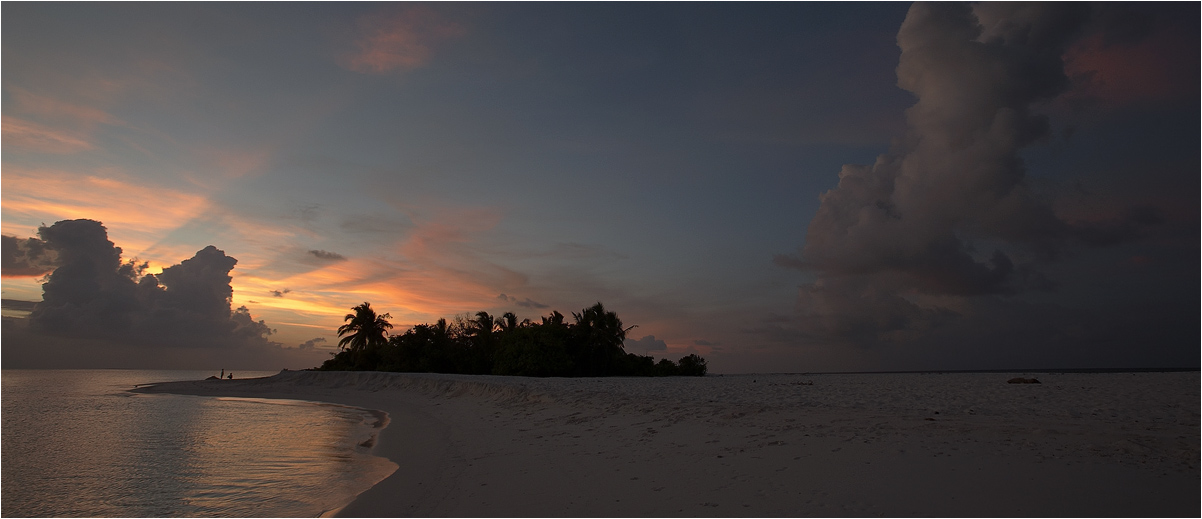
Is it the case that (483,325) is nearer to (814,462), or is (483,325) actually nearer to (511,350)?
(511,350)

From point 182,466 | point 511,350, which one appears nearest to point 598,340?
point 511,350

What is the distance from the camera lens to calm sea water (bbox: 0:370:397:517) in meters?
7.58

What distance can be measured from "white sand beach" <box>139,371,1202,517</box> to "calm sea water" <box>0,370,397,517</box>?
1081 mm

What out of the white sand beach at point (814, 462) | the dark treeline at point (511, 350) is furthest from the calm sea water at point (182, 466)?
the dark treeline at point (511, 350)

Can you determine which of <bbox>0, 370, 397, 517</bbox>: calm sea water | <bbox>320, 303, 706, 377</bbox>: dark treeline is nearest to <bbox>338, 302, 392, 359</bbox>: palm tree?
<bbox>320, 303, 706, 377</bbox>: dark treeline

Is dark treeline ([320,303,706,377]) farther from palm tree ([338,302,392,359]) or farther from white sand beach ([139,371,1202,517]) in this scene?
white sand beach ([139,371,1202,517])

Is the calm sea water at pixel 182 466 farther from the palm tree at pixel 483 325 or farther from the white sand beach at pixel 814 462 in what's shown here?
the palm tree at pixel 483 325

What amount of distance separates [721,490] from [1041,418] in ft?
22.1

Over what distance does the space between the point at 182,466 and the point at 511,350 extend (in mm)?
30328

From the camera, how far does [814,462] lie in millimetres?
7488

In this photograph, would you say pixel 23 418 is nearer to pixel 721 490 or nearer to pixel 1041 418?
pixel 721 490

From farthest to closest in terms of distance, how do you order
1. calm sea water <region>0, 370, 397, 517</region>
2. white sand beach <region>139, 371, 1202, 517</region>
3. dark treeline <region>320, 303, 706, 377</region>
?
1. dark treeline <region>320, 303, 706, 377</region>
2. calm sea water <region>0, 370, 397, 517</region>
3. white sand beach <region>139, 371, 1202, 517</region>

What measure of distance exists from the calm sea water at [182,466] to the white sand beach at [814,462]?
1081 mm

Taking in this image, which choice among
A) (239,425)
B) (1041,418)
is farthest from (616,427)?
(239,425)
